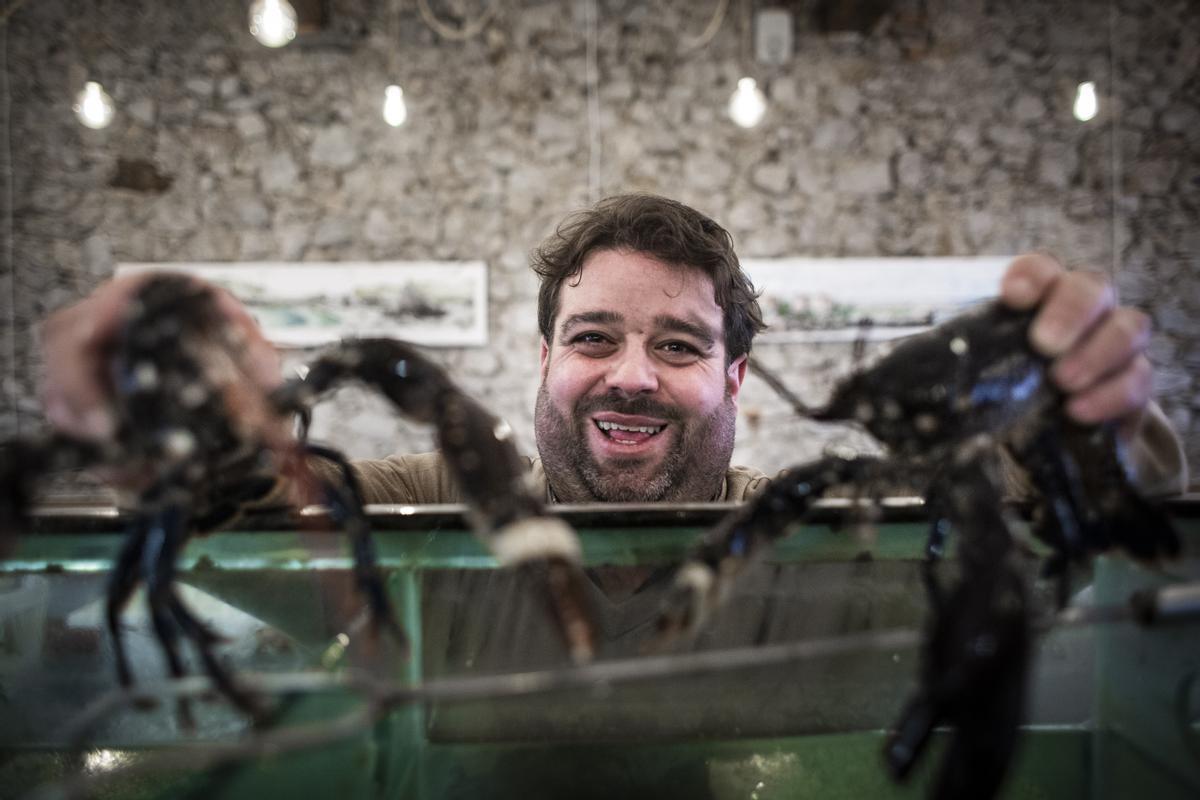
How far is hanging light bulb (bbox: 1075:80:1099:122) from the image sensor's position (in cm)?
476

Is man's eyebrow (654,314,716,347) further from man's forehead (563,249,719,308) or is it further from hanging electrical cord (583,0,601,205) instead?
hanging electrical cord (583,0,601,205)

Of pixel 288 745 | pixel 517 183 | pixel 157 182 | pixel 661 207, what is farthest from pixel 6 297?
pixel 288 745

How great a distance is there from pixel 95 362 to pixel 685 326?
1375mm

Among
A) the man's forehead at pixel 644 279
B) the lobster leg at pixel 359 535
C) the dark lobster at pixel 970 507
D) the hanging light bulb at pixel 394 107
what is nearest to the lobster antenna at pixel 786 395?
the dark lobster at pixel 970 507

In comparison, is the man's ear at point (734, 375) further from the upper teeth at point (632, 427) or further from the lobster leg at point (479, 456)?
the lobster leg at point (479, 456)

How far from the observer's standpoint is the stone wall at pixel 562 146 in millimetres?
4770

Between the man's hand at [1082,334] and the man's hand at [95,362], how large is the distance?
796mm

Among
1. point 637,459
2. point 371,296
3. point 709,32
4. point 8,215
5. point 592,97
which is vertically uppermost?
point 709,32

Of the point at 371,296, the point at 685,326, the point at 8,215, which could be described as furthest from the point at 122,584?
the point at 8,215

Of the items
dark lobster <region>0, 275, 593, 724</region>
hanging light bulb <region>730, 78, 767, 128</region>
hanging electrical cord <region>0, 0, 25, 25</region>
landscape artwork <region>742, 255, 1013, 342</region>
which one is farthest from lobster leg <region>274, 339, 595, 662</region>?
hanging electrical cord <region>0, 0, 25, 25</region>

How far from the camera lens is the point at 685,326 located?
1857 millimetres

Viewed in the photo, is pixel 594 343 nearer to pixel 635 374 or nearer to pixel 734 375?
pixel 635 374

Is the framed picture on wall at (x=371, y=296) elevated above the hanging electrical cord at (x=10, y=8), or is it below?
below

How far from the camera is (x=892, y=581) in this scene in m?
1.01
